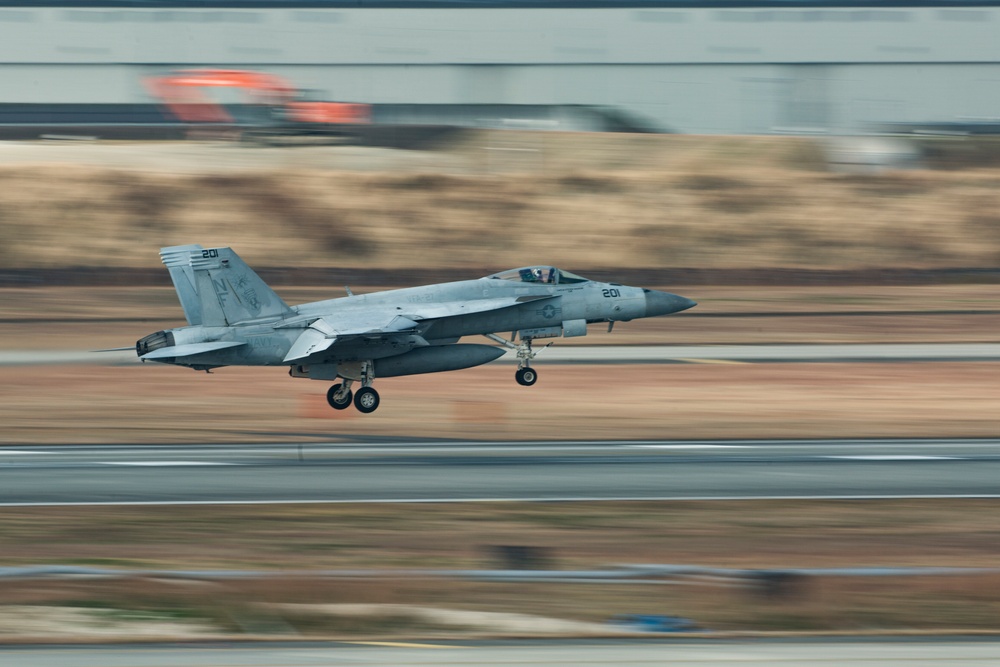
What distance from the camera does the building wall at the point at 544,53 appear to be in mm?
63844

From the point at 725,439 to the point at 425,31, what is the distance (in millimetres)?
45629

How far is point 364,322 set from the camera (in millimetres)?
25406

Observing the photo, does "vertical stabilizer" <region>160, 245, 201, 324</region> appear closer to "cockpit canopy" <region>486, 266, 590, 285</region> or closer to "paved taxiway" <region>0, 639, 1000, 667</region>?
"cockpit canopy" <region>486, 266, 590, 285</region>

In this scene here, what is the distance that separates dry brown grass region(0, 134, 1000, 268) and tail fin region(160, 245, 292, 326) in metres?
28.0

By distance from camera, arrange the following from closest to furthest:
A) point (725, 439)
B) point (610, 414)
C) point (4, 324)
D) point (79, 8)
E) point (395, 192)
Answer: point (725, 439) → point (610, 414) → point (4, 324) → point (395, 192) → point (79, 8)

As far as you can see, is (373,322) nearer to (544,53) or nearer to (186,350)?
(186,350)

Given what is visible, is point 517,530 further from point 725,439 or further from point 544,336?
point 544,336

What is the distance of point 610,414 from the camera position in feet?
86.4

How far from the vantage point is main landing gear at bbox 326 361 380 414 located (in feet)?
85.8

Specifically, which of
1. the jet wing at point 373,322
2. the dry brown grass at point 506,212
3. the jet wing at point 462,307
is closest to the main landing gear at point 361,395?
the jet wing at point 373,322

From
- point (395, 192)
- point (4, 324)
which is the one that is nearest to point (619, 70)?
point (395, 192)

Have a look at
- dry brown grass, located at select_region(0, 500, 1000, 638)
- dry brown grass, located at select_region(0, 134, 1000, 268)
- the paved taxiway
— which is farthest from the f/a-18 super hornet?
dry brown grass, located at select_region(0, 134, 1000, 268)

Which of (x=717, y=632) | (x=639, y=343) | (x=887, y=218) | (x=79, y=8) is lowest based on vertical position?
(x=717, y=632)

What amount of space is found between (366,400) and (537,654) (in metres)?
16.4
